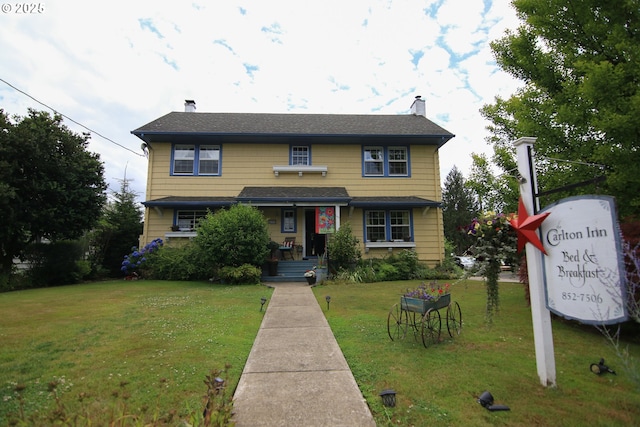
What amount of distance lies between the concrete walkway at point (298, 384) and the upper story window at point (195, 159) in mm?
11850

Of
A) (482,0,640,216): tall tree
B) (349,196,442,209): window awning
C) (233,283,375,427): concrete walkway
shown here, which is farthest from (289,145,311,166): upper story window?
(233,283,375,427): concrete walkway

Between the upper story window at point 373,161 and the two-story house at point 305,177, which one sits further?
the upper story window at point 373,161

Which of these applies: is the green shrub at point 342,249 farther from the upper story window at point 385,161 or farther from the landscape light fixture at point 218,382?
the landscape light fixture at point 218,382

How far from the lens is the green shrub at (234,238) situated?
12438 mm

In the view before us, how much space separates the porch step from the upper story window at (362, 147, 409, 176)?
5446 mm

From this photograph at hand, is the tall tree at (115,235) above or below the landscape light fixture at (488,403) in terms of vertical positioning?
above

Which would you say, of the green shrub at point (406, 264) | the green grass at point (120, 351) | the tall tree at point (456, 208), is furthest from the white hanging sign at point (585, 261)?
the tall tree at point (456, 208)

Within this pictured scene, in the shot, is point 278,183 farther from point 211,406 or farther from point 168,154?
point 211,406

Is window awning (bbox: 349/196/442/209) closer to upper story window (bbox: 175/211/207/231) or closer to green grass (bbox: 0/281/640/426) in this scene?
upper story window (bbox: 175/211/207/231)

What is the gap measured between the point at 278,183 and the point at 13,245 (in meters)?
11.0

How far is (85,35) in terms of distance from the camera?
981 centimetres

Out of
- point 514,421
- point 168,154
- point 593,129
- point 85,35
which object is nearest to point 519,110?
point 593,129

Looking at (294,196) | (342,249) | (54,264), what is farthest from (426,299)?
(54,264)

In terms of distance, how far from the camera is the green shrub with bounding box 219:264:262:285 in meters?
12.4
